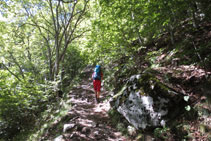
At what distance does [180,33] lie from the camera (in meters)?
7.55

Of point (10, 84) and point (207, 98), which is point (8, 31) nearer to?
point (10, 84)

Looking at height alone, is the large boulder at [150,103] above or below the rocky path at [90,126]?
above

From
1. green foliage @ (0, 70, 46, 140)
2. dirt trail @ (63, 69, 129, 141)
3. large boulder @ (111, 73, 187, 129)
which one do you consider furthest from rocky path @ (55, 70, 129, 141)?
green foliage @ (0, 70, 46, 140)

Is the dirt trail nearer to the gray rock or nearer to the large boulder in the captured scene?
the gray rock

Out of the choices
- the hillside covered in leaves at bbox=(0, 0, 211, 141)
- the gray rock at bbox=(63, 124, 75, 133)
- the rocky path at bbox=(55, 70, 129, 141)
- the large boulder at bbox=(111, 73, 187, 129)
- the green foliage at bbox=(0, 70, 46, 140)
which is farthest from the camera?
the green foliage at bbox=(0, 70, 46, 140)

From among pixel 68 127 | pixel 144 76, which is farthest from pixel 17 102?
pixel 144 76

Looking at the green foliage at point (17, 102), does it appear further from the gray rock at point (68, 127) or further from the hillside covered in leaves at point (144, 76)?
the gray rock at point (68, 127)

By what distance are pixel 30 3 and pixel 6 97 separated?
380 inches

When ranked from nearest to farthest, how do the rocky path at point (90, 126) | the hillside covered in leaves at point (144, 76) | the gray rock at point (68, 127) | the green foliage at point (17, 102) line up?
the hillside covered in leaves at point (144, 76), the rocky path at point (90, 126), the gray rock at point (68, 127), the green foliage at point (17, 102)

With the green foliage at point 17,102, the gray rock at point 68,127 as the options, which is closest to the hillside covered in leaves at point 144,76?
the green foliage at point 17,102

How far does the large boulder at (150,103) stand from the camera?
3650mm

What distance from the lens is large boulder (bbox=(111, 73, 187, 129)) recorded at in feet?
12.0

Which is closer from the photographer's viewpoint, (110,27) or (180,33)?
(110,27)

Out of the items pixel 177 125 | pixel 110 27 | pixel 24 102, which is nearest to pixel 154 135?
pixel 177 125
